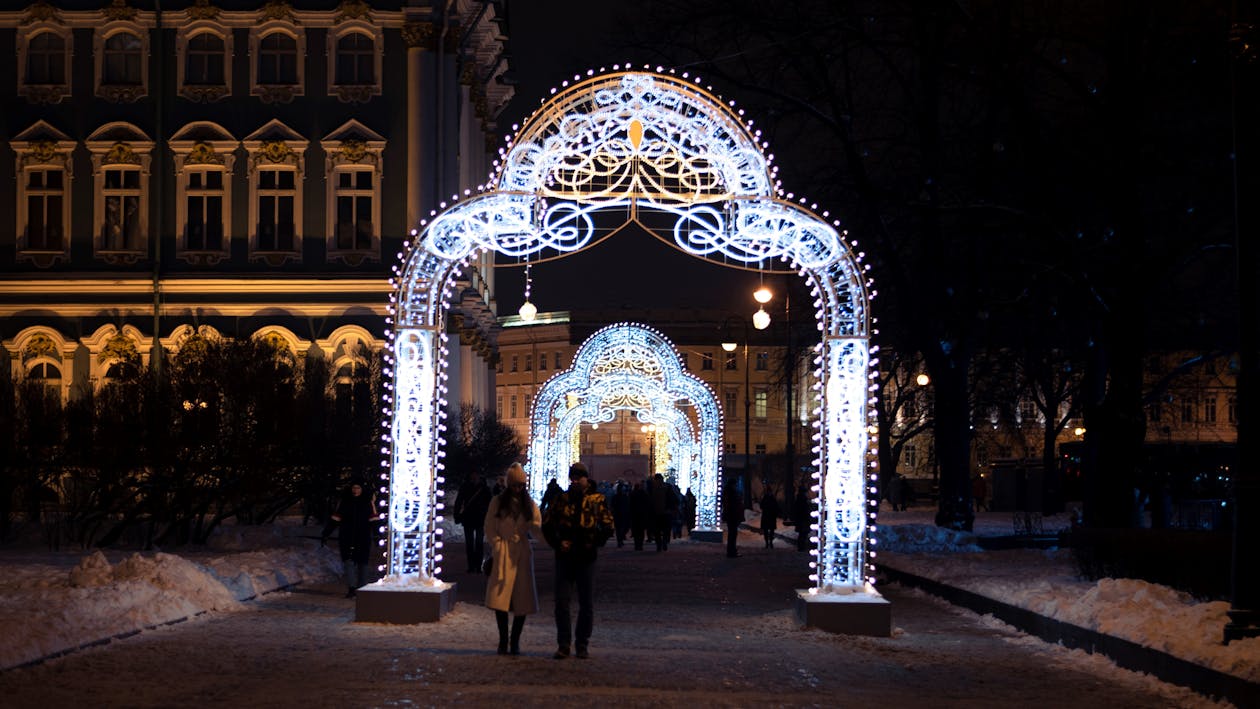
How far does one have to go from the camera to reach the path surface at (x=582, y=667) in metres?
13.2

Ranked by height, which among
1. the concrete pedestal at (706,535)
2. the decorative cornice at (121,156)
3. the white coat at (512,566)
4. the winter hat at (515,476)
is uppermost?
the decorative cornice at (121,156)

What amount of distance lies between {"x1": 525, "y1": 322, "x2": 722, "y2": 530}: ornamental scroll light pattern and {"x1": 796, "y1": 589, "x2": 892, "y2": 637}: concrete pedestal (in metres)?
28.2

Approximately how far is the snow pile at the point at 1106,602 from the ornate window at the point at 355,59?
31203mm

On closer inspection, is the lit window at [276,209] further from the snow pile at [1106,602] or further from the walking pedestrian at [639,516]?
the snow pile at [1106,602]

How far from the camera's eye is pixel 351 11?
55.6 metres

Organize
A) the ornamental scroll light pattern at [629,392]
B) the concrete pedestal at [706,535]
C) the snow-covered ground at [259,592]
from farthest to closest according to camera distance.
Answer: the ornamental scroll light pattern at [629,392]
the concrete pedestal at [706,535]
the snow-covered ground at [259,592]

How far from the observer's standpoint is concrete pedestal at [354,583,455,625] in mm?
18828

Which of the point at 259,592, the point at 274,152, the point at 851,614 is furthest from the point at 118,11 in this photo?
the point at 851,614

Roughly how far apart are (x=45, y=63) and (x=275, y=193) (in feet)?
27.8

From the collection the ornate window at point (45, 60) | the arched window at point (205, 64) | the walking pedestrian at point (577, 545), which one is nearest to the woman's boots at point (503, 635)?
the walking pedestrian at point (577, 545)

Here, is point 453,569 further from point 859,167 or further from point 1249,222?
point 1249,222

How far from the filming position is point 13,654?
1446cm

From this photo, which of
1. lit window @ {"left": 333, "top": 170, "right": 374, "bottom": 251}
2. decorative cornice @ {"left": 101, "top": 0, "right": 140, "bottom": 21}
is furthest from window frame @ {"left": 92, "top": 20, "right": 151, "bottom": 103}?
lit window @ {"left": 333, "top": 170, "right": 374, "bottom": 251}

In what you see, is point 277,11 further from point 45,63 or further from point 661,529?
point 661,529
